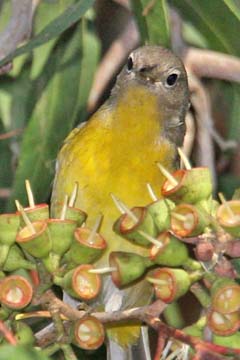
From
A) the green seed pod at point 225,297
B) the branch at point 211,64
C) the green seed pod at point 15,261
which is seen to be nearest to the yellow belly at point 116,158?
the branch at point 211,64

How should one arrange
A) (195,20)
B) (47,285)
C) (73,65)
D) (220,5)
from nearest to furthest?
1. (47,285)
2. (220,5)
3. (195,20)
4. (73,65)

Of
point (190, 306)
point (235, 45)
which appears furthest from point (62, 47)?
point (190, 306)

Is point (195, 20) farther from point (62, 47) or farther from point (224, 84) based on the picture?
point (224, 84)

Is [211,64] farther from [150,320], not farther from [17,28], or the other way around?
[150,320]

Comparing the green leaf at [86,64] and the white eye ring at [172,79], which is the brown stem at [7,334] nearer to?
the white eye ring at [172,79]

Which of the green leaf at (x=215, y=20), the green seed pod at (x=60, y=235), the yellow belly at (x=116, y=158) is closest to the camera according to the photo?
the green seed pod at (x=60, y=235)

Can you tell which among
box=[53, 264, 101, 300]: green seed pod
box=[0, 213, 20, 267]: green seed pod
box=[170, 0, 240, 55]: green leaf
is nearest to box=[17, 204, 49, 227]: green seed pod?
box=[0, 213, 20, 267]: green seed pod
